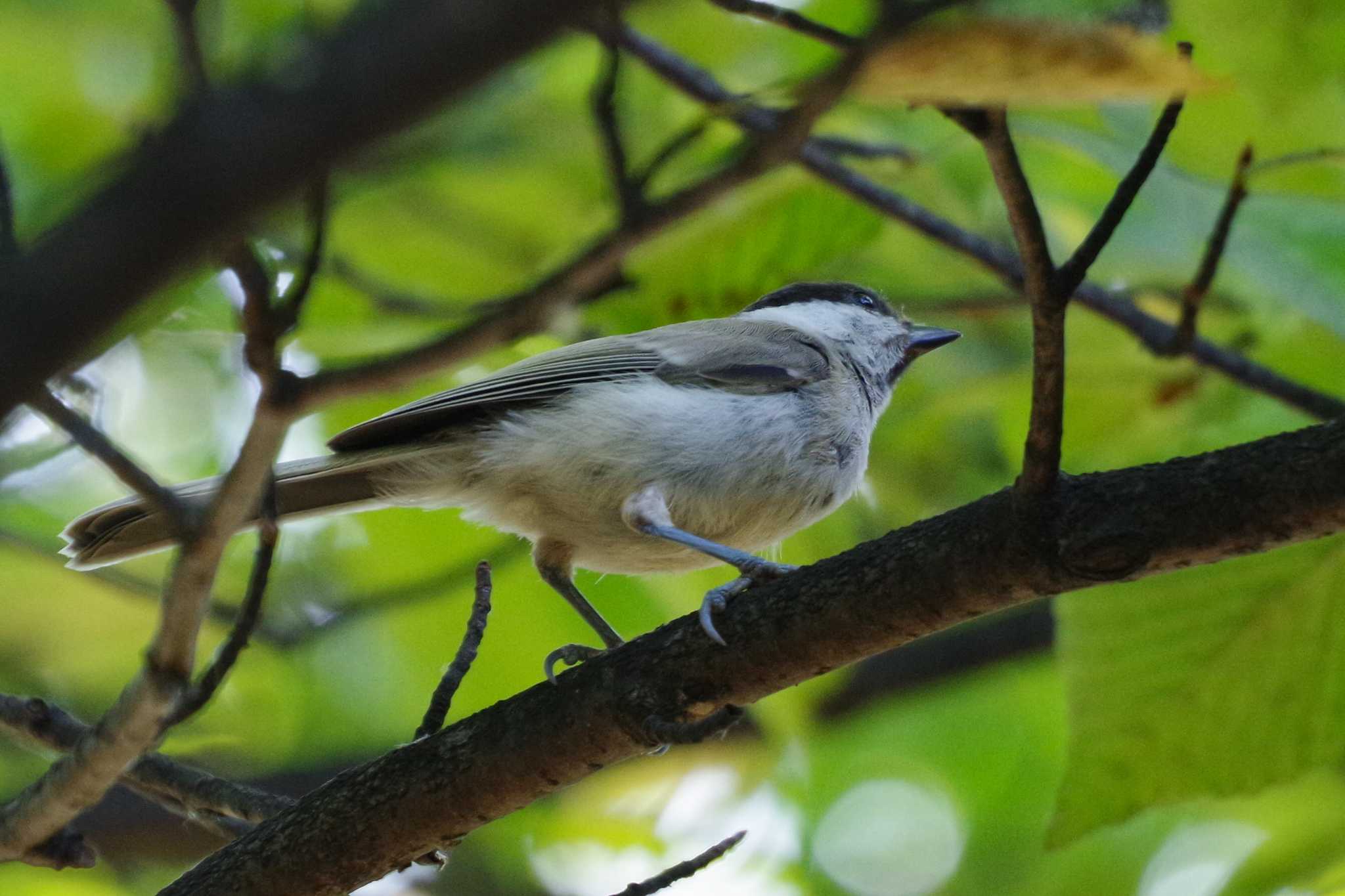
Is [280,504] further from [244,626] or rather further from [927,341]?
→ [927,341]

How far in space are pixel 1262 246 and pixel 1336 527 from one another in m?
1.58

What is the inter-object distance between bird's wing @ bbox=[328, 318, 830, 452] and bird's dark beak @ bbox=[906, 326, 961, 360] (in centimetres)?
54

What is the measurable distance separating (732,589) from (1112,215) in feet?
3.34

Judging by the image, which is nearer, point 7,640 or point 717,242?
point 717,242

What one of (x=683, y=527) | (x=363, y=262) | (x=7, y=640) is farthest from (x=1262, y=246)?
(x=7, y=640)

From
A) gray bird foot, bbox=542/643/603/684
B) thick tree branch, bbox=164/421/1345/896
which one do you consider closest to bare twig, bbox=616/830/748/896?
thick tree branch, bbox=164/421/1345/896

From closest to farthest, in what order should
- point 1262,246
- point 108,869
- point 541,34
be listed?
point 541,34
point 1262,246
point 108,869

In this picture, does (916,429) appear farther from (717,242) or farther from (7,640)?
(7,640)

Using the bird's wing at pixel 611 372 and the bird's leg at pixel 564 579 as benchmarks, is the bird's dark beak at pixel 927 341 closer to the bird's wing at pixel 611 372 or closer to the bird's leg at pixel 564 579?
the bird's wing at pixel 611 372

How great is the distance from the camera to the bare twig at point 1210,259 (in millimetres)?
2885

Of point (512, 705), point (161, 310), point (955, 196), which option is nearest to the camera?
point (161, 310)

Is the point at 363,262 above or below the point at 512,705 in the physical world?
above

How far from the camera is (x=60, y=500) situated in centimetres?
469

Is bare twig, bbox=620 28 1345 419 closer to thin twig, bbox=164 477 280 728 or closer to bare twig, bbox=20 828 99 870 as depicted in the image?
thin twig, bbox=164 477 280 728
